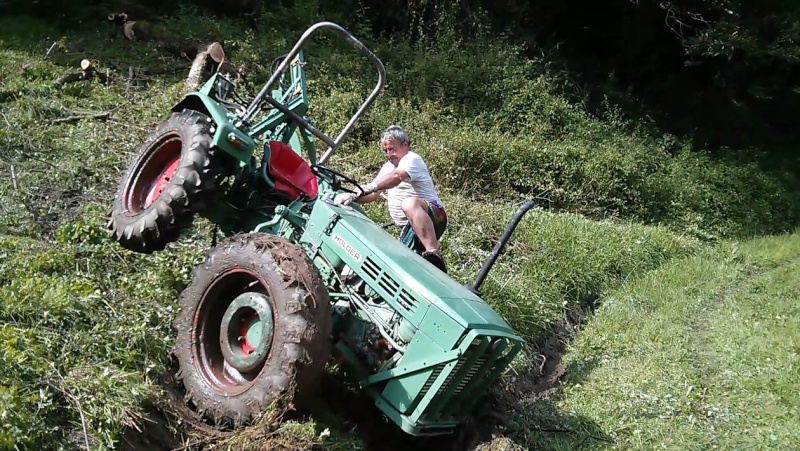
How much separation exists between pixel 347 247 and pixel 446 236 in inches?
135

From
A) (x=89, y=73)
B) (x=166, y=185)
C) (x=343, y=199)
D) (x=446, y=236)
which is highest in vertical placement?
(x=343, y=199)

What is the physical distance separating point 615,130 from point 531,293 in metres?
7.35

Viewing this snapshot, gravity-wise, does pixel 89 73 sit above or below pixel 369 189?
below

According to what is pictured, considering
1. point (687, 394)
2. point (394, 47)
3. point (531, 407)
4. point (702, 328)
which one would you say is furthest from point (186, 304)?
point (394, 47)

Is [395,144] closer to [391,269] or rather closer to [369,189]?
[369,189]

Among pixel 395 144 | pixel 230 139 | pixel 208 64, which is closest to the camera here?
pixel 230 139

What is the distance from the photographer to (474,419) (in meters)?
4.78

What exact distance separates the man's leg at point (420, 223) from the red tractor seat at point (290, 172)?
2.12ft

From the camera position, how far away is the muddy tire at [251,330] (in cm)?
404

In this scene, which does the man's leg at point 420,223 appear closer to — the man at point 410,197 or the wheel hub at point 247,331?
the man at point 410,197

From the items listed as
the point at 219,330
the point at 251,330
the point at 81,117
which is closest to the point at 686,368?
the point at 251,330

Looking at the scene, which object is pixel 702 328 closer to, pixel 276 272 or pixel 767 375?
pixel 767 375

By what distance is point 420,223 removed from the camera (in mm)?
5402

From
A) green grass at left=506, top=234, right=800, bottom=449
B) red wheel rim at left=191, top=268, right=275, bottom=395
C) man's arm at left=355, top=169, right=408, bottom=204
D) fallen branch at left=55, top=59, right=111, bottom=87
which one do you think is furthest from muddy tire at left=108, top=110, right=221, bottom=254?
fallen branch at left=55, top=59, right=111, bottom=87
